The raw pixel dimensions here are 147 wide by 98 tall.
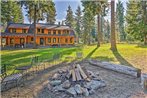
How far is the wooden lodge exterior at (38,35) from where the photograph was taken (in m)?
43.0

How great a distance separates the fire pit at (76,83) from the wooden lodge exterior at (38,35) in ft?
104

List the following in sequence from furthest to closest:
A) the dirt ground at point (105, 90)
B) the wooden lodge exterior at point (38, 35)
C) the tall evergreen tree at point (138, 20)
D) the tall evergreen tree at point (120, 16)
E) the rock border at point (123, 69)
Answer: the tall evergreen tree at point (120, 16) → the wooden lodge exterior at point (38, 35) → the tall evergreen tree at point (138, 20) → the rock border at point (123, 69) → the dirt ground at point (105, 90)

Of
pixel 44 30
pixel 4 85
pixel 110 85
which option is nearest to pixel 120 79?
pixel 110 85

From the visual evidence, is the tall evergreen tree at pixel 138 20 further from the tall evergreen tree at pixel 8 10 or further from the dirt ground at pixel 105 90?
the dirt ground at pixel 105 90

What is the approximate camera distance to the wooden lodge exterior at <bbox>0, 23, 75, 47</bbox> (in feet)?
141

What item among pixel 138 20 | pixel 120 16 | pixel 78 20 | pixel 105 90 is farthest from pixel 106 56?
pixel 120 16

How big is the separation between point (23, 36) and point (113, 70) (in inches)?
1345

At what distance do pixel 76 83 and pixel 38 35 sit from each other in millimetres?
38311

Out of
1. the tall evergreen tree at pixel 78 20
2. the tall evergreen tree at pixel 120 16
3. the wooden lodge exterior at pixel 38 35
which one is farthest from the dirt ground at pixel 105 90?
the tall evergreen tree at pixel 120 16

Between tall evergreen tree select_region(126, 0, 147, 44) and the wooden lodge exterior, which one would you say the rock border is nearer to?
tall evergreen tree select_region(126, 0, 147, 44)

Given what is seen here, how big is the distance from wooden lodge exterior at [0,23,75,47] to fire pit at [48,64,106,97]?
1249 inches

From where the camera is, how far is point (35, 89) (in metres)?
9.18

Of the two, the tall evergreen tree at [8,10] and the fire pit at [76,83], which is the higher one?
the tall evergreen tree at [8,10]

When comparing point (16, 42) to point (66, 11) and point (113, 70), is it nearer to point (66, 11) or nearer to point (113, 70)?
point (66, 11)
